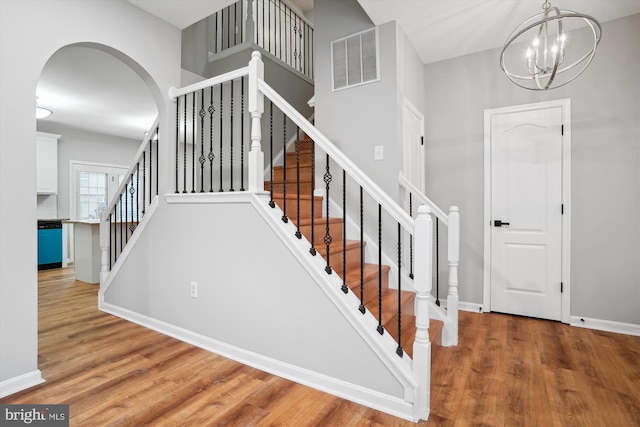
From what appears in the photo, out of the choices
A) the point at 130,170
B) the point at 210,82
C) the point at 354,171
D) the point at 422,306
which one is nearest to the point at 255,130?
the point at 210,82

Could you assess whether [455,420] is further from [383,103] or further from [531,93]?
[531,93]

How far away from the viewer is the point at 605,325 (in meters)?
2.95

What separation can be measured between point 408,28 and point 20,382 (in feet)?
12.9

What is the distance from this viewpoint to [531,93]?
3.22m

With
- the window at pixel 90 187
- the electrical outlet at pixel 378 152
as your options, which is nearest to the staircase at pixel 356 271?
the electrical outlet at pixel 378 152

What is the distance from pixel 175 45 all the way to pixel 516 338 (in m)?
4.00

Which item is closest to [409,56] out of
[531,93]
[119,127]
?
[531,93]

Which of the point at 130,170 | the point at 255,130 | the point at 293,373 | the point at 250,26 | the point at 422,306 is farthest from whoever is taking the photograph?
the point at 250,26

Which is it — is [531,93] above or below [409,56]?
below

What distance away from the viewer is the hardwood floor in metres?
1.74

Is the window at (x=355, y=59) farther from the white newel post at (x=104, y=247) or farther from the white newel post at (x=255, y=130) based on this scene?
the white newel post at (x=104, y=247)

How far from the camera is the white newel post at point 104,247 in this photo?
3531mm

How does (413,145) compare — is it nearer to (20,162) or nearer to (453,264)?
(453,264)

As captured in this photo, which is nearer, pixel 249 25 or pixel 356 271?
pixel 356 271
